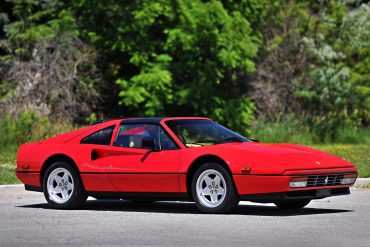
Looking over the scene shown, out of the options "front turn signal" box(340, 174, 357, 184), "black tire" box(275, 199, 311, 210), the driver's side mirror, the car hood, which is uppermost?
the driver's side mirror

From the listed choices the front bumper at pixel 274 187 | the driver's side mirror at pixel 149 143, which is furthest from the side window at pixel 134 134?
the front bumper at pixel 274 187

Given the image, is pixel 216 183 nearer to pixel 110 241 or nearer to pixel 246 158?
pixel 246 158

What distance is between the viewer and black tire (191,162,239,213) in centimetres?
1262

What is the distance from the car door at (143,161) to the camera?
1315 cm

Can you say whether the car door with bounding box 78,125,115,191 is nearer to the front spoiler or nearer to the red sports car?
the red sports car

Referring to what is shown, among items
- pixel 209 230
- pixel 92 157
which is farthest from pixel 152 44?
pixel 209 230

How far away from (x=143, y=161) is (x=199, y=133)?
843 mm

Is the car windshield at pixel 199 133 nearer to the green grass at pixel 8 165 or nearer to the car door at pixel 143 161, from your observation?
the car door at pixel 143 161

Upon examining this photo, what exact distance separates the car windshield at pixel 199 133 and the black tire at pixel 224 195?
636mm

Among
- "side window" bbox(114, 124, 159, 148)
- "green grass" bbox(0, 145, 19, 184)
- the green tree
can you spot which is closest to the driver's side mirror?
"side window" bbox(114, 124, 159, 148)

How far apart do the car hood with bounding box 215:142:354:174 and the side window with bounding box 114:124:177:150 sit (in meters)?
0.89

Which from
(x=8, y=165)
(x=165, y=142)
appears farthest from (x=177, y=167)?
(x=8, y=165)

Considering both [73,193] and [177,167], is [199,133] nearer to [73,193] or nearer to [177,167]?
[177,167]

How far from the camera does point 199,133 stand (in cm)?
1355
